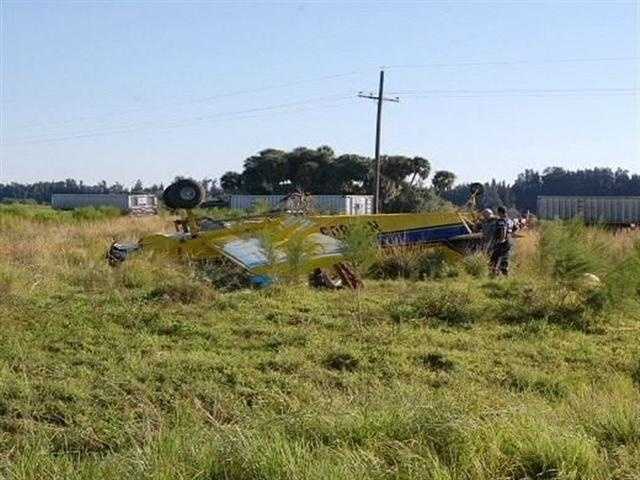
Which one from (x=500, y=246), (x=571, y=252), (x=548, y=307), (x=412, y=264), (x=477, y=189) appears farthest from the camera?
(x=477, y=189)

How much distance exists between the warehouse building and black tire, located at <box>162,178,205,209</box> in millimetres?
37295

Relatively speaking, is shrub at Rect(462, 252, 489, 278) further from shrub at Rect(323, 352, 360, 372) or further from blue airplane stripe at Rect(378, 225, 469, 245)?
shrub at Rect(323, 352, 360, 372)

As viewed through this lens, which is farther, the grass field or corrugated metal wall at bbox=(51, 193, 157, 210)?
corrugated metal wall at bbox=(51, 193, 157, 210)

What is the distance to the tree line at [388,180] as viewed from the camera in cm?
6013

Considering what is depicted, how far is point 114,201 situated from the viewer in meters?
64.2

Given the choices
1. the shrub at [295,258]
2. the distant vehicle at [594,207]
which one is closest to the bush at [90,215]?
the distant vehicle at [594,207]

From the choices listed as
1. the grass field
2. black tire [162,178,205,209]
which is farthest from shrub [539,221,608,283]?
black tire [162,178,205,209]

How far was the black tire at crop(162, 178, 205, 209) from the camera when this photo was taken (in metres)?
17.5

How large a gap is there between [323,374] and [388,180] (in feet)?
178

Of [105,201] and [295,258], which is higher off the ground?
[105,201]

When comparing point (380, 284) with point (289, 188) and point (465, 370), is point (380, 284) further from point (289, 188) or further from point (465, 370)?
point (289, 188)

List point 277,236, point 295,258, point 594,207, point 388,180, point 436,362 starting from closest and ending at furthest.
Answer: point 436,362
point 295,258
point 277,236
point 594,207
point 388,180

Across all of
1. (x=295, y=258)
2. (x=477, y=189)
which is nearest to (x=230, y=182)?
(x=477, y=189)

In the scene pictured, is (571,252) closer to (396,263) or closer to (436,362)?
(396,263)
